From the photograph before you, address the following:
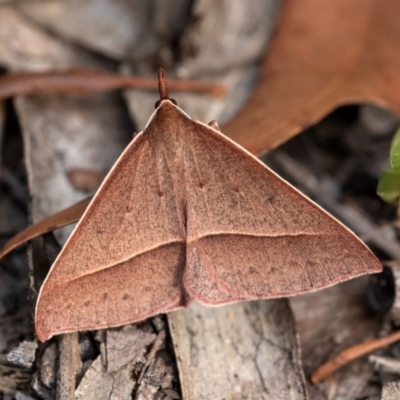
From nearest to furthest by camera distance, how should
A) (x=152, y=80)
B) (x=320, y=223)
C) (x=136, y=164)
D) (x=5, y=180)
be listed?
(x=320, y=223), (x=136, y=164), (x=5, y=180), (x=152, y=80)

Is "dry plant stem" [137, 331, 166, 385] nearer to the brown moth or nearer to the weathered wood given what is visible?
the weathered wood

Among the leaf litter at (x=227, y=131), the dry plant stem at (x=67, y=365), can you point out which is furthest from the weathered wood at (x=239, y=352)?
the dry plant stem at (x=67, y=365)

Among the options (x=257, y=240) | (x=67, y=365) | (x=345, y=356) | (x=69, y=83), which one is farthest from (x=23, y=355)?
(x=69, y=83)

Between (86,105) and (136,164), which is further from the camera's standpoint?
(86,105)

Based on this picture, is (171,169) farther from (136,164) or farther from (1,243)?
(1,243)

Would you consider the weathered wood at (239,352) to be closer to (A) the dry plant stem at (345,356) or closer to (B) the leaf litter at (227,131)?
(B) the leaf litter at (227,131)

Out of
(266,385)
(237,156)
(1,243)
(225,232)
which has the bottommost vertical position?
(266,385)

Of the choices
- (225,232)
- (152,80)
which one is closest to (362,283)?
(225,232)
